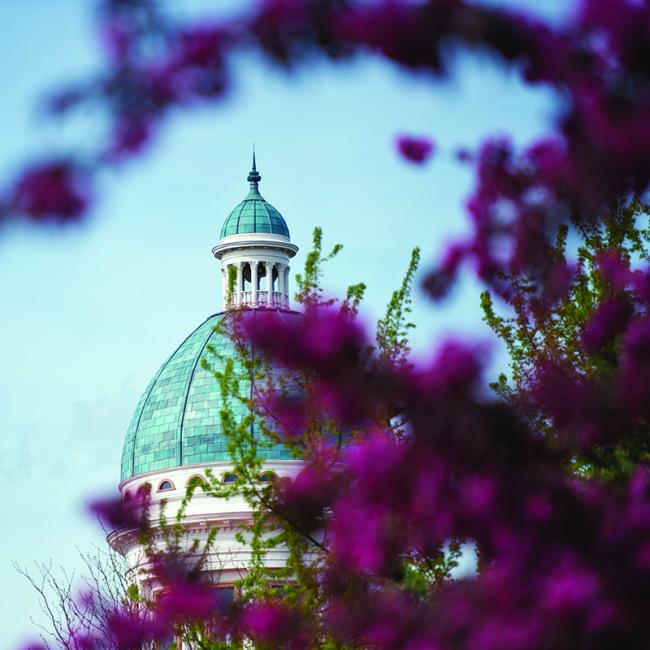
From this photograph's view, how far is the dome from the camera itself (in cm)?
5503

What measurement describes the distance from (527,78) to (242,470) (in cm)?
690

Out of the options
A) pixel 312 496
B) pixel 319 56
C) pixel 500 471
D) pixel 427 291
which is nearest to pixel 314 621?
pixel 312 496

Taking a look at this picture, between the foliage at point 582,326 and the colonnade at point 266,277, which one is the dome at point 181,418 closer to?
the colonnade at point 266,277

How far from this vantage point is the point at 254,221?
6022cm

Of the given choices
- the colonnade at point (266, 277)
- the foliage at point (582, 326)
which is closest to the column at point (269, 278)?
the colonnade at point (266, 277)

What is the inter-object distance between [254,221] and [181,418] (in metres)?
8.36

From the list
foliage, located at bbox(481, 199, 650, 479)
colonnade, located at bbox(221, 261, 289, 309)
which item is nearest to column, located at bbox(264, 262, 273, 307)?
colonnade, located at bbox(221, 261, 289, 309)

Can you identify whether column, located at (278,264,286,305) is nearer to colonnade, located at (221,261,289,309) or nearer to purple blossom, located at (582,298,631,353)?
colonnade, located at (221,261,289,309)

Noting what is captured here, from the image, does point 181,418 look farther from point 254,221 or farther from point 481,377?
point 481,377

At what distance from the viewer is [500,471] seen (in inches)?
238

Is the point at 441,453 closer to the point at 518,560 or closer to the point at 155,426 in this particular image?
A: the point at 518,560

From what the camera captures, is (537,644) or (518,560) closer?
(537,644)

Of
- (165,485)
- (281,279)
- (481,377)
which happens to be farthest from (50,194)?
(281,279)

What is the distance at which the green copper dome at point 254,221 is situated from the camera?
60.0 m
